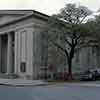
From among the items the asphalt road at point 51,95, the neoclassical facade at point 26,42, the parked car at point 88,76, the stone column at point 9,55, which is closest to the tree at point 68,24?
the neoclassical facade at point 26,42

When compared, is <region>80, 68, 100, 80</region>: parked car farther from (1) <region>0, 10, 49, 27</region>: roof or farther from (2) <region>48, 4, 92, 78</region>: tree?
(1) <region>0, 10, 49, 27</region>: roof

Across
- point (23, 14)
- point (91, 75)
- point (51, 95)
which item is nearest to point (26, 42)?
point (23, 14)

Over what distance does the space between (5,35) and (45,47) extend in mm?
9490

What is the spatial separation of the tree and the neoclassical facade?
2.16 meters

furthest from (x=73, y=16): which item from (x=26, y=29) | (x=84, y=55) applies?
(x=84, y=55)

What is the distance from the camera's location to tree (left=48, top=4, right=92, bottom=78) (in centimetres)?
2912

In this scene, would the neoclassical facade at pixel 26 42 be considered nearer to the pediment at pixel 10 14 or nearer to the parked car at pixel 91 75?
the pediment at pixel 10 14

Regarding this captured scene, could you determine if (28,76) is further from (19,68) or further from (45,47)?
(45,47)

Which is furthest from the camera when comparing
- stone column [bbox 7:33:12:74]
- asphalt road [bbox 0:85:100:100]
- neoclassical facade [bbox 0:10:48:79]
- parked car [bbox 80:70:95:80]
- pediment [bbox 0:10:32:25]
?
stone column [bbox 7:33:12:74]

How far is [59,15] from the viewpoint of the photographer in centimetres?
2925

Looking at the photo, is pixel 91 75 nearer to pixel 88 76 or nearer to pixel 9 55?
pixel 88 76

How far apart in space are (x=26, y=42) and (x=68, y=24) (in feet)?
21.2

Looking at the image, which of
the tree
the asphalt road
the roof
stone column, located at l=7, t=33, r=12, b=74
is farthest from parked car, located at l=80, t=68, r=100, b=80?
the asphalt road

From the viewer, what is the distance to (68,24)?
29.4 metres
